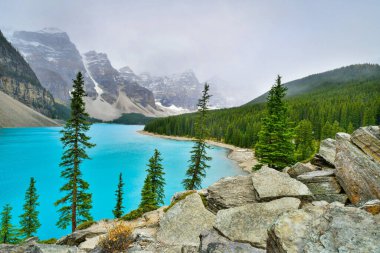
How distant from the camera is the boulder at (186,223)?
31.6 ft

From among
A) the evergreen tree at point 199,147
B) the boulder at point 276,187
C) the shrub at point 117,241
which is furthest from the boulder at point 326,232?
the evergreen tree at point 199,147

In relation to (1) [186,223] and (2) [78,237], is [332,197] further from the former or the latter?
(2) [78,237]

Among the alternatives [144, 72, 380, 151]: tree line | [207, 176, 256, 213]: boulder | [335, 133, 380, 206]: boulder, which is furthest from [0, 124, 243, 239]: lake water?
[335, 133, 380, 206]: boulder

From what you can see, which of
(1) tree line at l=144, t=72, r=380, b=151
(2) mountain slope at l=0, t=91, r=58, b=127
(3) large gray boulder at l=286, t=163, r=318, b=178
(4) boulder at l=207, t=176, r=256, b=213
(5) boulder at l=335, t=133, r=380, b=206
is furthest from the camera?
(2) mountain slope at l=0, t=91, r=58, b=127

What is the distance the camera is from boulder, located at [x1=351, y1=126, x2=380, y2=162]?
11.5 m

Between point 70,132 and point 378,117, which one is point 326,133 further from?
point 70,132

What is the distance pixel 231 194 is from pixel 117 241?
19.6 feet

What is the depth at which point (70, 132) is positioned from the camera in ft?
70.8

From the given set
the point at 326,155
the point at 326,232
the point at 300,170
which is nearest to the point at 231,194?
the point at 300,170

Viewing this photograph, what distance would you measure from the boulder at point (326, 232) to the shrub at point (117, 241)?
5106 millimetres

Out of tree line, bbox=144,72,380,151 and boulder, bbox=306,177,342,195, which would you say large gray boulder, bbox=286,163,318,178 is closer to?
boulder, bbox=306,177,342,195

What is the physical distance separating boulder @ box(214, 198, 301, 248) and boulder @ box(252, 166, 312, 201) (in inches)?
19.6

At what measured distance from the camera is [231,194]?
11.5 meters

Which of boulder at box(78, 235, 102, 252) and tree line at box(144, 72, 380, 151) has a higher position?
tree line at box(144, 72, 380, 151)
